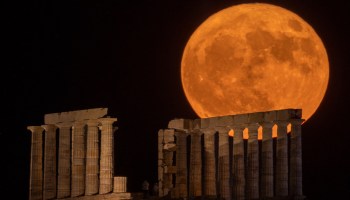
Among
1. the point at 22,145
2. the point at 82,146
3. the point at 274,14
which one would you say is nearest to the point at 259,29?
the point at 274,14

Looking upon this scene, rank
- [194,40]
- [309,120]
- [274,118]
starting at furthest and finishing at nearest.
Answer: [309,120]
[194,40]
[274,118]

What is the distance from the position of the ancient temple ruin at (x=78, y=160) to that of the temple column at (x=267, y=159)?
8293 mm

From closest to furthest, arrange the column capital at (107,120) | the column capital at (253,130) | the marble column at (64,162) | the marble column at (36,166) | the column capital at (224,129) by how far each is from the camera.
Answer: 1. the column capital at (253,130)
2. the column capital at (107,120)
3. the column capital at (224,129)
4. the marble column at (64,162)
5. the marble column at (36,166)

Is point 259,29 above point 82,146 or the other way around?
above

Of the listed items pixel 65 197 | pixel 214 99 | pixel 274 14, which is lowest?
pixel 65 197

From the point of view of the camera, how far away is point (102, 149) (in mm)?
82875

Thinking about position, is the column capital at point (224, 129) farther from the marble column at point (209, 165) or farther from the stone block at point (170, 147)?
the stone block at point (170, 147)

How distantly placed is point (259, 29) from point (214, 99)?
5500 millimetres

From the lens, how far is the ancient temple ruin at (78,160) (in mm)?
82625

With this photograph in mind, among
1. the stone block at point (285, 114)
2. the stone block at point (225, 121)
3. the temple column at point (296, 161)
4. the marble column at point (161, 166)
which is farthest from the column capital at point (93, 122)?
the temple column at point (296, 161)

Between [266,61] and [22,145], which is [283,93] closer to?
[266,61]

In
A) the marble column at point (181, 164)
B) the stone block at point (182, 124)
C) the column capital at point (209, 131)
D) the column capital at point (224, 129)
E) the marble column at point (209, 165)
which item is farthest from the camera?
the marble column at point (181, 164)

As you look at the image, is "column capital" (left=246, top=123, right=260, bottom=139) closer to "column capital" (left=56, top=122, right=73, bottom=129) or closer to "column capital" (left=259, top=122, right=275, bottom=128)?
"column capital" (left=259, top=122, right=275, bottom=128)

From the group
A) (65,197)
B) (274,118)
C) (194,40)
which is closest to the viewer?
(274,118)
